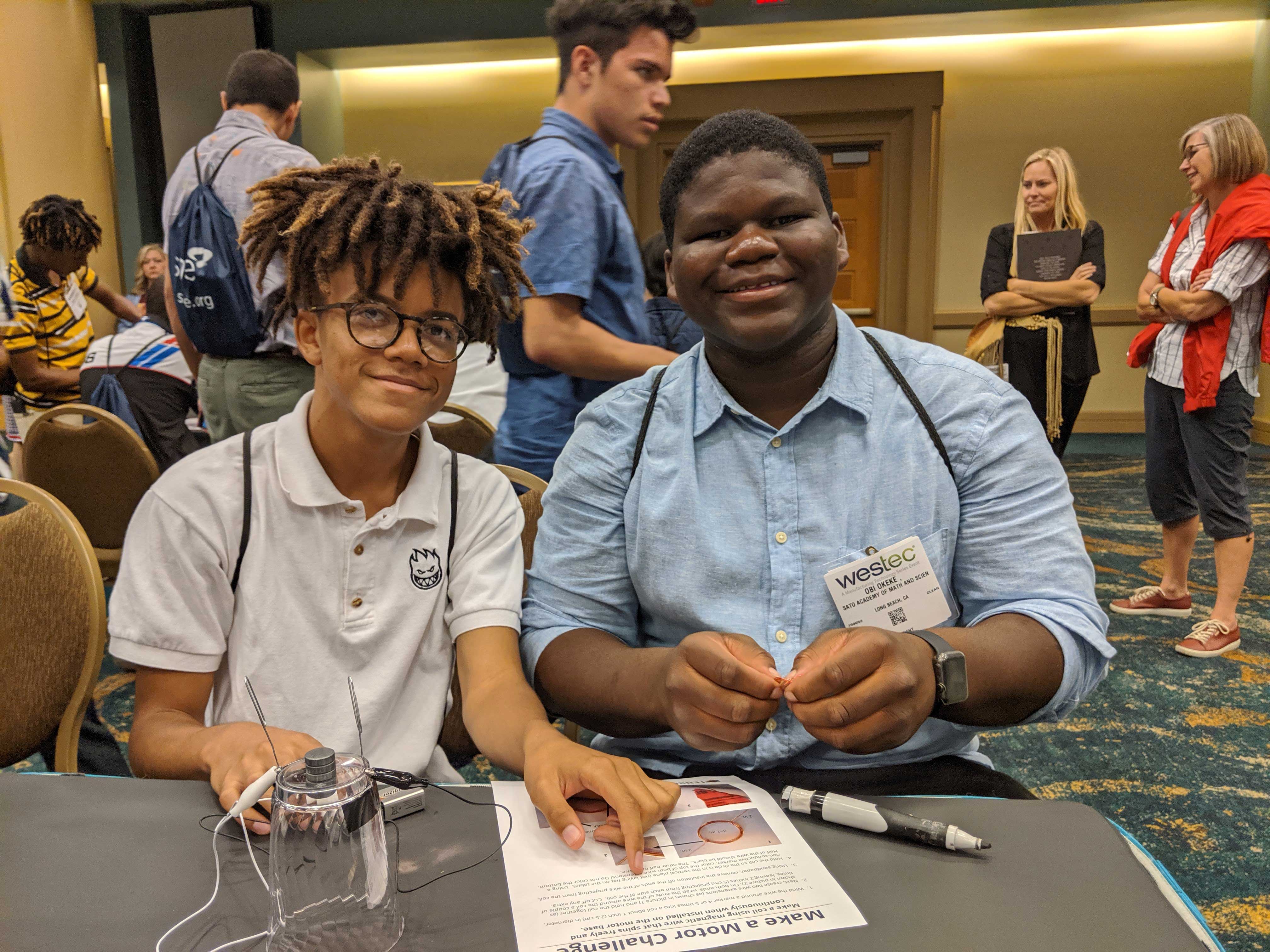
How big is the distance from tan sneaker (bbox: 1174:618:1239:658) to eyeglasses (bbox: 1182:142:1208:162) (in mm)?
1633

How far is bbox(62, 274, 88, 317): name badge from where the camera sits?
4.23 meters

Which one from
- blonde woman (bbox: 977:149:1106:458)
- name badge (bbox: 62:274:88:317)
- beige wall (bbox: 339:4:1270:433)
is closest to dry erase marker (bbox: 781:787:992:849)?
blonde woman (bbox: 977:149:1106:458)

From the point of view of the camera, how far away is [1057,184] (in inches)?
160

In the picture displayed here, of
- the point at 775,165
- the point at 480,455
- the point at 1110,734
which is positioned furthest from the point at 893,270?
the point at 775,165

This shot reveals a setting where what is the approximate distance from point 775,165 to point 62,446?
2.23 m

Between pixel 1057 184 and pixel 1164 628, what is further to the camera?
pixel 1057 184

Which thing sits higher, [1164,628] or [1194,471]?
[1194,471]

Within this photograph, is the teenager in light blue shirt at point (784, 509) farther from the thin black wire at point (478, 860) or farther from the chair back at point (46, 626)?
the chair back at point (46, 626)

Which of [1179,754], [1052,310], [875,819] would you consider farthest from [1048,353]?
[875,819]

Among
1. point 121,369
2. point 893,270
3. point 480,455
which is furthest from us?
point 893,270

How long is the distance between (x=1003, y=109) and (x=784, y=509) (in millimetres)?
7439

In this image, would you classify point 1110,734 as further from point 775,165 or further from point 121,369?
point 121,369

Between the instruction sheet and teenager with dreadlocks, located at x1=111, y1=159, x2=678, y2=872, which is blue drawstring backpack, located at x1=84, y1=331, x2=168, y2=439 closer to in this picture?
teenager with dreadlocks, located at x1=111, y1=159, x2=678, y2=872

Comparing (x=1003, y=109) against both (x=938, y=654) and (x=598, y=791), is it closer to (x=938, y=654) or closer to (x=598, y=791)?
(x=938, y=654)
